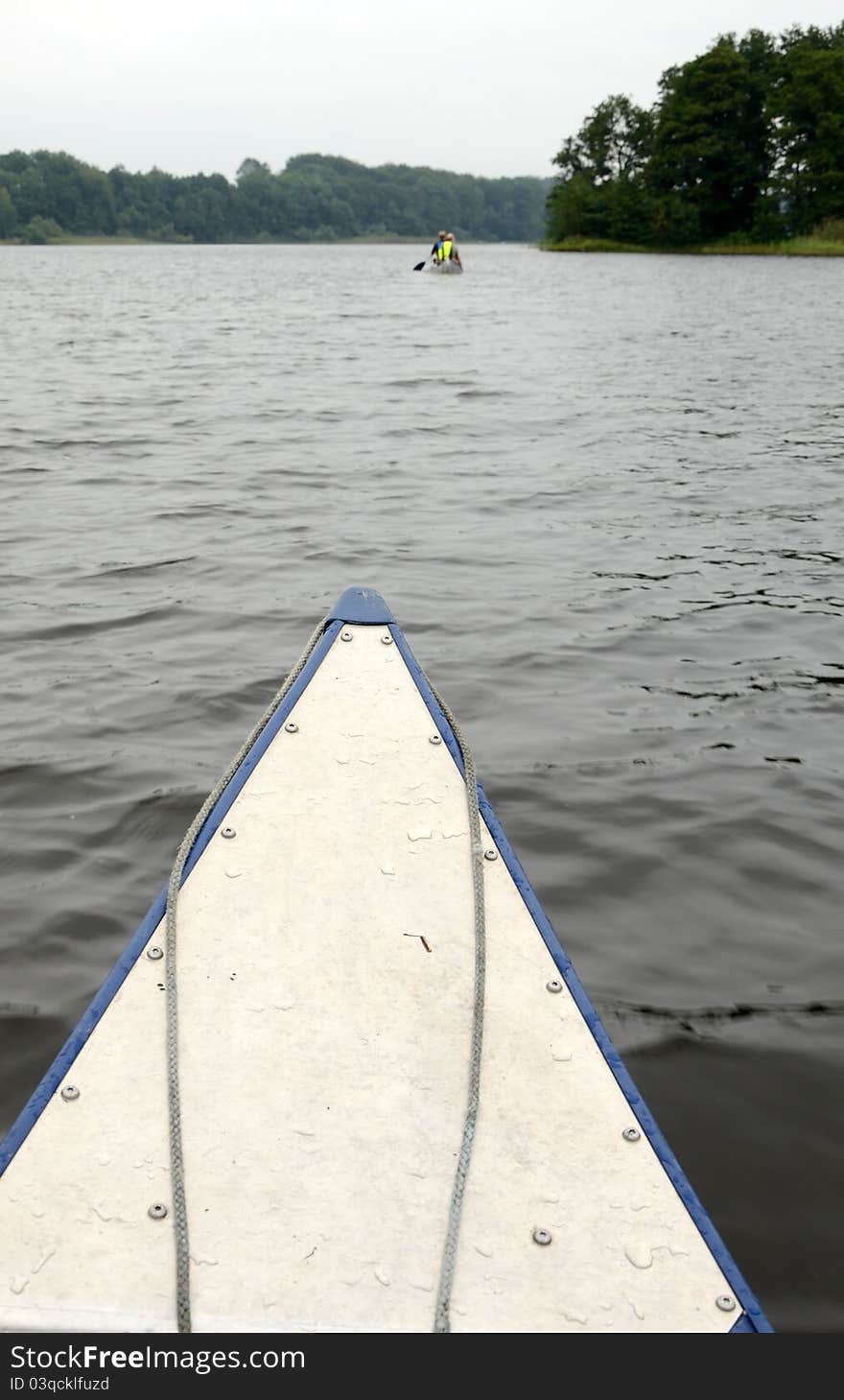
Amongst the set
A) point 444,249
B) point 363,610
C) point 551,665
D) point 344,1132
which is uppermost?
point 444,249

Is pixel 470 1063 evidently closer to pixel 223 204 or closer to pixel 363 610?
pixel 363 610

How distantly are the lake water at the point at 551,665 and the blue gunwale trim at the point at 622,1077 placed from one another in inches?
13.5

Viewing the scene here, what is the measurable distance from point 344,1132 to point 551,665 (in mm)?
3760

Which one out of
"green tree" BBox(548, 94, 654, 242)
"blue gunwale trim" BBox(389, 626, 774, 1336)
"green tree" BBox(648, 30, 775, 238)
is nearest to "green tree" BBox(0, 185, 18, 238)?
"green tree" BBox(548, 94, 654, 242)

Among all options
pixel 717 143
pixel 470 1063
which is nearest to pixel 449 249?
pixel 717 143

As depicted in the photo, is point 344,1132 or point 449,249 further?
point 449,249

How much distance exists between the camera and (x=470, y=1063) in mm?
2561

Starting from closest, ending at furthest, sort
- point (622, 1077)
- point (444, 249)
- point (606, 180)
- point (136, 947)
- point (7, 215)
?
point (622, 1077) < point (136, 947) < point (444, 249) < point (606, 180) < point (7, 215)

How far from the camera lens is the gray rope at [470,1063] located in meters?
2.11

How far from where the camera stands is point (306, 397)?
14.9m

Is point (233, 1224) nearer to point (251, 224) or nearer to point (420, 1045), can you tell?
point (420, 1045)

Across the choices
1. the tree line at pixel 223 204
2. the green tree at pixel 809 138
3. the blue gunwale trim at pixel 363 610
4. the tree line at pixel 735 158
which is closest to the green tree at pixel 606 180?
the tree line at pixel 735 158

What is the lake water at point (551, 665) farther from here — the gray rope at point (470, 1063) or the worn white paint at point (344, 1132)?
the gray rope at point (470, 1063)
